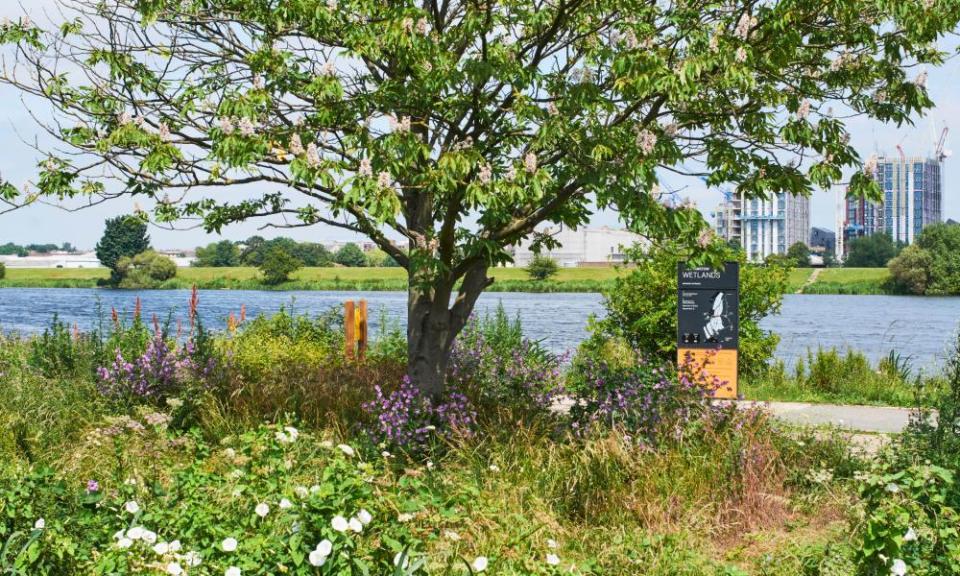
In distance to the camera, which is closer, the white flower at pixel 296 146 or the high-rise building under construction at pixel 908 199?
the white flower at pixel 296 146

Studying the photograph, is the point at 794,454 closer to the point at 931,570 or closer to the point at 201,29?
the point at 931,570

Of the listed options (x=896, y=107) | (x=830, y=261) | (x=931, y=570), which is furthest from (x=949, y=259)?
(x=931, y=570)

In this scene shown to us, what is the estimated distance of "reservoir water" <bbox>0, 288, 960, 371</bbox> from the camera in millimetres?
13242

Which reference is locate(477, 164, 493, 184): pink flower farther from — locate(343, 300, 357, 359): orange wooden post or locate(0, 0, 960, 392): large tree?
locate(343, 300, 357, 359): orange wooden post

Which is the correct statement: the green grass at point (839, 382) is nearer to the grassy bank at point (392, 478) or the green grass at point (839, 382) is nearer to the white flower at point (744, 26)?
the grassy bank at point (392, 478)

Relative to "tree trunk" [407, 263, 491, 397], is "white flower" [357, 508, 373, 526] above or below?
below

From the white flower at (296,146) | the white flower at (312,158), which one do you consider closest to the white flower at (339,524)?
the white flower at (312,158)

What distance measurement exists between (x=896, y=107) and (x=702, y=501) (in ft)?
11.5

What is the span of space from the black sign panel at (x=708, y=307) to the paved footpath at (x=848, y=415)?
923 millimetres

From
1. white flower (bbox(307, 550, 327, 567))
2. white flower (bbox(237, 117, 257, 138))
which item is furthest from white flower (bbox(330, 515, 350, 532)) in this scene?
white flower (bbox(237, 117, 257, 138))

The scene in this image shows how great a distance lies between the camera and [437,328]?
22.3 ft

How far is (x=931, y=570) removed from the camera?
3.54 metres

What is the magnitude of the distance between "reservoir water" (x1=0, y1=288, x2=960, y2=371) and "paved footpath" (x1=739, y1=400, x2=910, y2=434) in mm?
1382

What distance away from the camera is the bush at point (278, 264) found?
108ft
